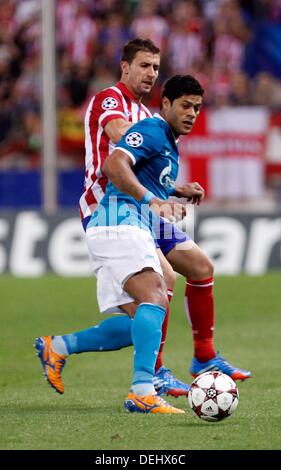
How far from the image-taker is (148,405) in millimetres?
6324

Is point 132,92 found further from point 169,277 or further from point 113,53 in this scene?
point 113,53

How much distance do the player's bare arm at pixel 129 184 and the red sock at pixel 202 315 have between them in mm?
1296

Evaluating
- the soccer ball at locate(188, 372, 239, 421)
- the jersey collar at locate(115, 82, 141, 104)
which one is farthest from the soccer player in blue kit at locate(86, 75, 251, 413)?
the jersey collar at locate(115, 82, 141, 104)

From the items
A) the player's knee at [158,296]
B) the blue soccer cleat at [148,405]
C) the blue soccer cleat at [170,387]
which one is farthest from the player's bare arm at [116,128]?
the blue soccer cleat at [148,405]

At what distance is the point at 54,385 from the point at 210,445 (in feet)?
6.44

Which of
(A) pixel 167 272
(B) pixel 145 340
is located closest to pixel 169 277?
(A) pixel 167 272

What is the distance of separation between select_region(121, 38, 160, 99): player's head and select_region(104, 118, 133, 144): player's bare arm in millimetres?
453

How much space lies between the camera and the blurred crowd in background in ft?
60.4

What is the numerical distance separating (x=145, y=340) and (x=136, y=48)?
2221mm

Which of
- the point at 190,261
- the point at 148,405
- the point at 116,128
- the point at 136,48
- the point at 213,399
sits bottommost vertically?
the point at 148,405
